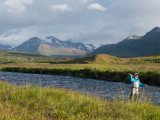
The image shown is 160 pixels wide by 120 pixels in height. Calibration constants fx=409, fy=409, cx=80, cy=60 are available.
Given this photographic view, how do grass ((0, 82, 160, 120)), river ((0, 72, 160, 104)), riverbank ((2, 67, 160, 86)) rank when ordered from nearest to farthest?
1. grass ((0, 82, 160, 120))
2. river ((0, 72, 160, 104))
3. riverbank ((2, 67, 160, 86))

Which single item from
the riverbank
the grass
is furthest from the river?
the grass

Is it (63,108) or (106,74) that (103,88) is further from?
(63,108)

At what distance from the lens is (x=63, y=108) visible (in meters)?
18.6

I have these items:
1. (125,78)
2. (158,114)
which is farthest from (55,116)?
(125,78)

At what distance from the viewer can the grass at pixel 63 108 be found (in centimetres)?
1614

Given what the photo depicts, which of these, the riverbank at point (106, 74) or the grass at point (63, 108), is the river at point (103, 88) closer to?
the riverbank at point (106, 74)

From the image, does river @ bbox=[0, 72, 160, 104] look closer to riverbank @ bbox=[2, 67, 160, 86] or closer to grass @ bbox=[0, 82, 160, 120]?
riverbank @ bbox=[2, 67, 160, 86]

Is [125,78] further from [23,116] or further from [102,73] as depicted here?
[23,116]

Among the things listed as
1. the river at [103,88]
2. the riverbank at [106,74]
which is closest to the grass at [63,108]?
the river at [103,88]

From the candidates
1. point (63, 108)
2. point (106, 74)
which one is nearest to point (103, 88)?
point (106, 74)

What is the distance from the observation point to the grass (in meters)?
16.1

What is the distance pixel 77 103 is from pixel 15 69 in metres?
101

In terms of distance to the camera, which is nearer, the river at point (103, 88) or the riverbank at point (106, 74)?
the river at point (103, 88)

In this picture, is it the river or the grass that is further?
the river
